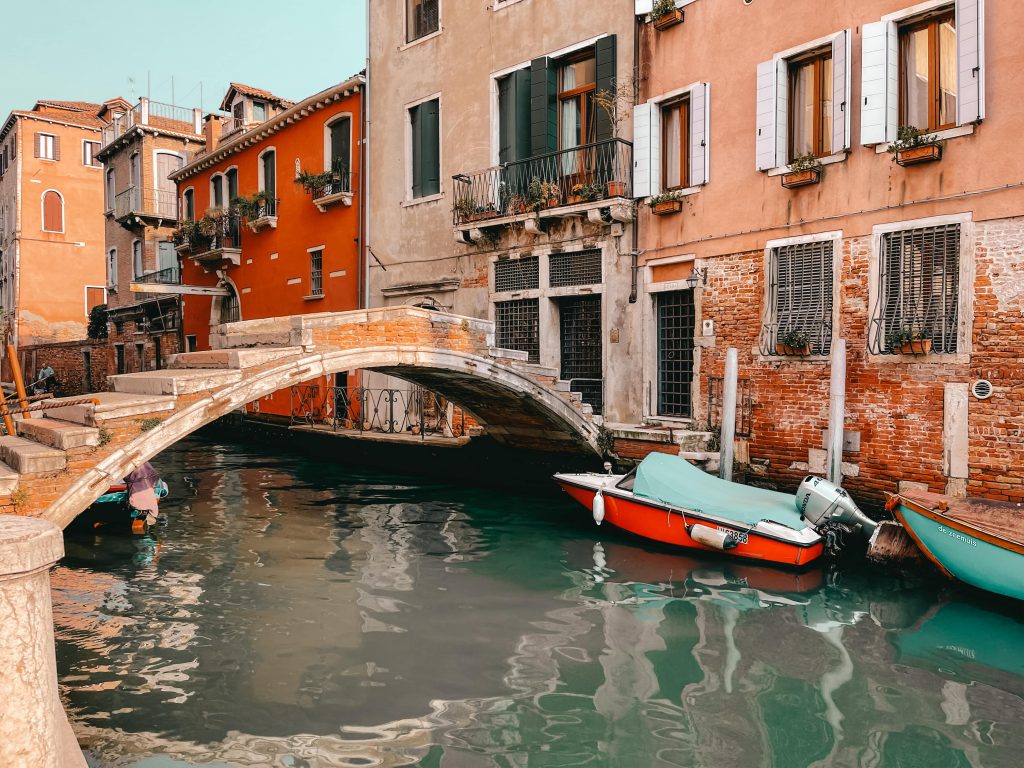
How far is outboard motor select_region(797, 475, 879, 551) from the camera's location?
6.73 metres

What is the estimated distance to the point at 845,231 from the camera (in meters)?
7.73

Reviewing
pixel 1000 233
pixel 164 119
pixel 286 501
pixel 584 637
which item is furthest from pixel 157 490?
pixel 164 119

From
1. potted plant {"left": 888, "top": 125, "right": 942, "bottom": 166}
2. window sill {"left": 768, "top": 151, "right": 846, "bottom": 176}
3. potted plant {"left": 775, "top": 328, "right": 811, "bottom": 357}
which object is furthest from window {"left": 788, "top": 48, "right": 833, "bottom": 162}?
potted plant {"left": 775, "top": 328, "right": 811, "bottom": 357}

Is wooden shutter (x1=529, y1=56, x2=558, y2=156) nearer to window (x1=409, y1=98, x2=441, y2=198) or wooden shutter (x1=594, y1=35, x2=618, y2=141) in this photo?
wooden shutter (x1=594, y1=35, x2=618, y2=141)

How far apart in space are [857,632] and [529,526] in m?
3.75

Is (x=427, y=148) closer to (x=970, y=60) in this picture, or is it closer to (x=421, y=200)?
(x=421, y=200)

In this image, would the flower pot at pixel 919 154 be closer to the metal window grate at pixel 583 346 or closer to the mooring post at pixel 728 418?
the mooring post at pixel 728 418

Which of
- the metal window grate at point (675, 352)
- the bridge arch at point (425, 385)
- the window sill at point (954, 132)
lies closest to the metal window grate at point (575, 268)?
the metal window grate at point (675, 352)

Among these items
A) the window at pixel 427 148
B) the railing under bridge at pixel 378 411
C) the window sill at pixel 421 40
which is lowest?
the railing under bridge at pixel 378 411

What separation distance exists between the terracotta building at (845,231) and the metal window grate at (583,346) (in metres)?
0.94

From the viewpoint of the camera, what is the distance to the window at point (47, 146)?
2759cm

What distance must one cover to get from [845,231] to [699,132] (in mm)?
2131

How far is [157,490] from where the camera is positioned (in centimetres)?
879

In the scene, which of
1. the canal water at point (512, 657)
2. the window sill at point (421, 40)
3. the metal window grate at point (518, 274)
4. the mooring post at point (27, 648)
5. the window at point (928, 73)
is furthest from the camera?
the window sill at point (421, 40)
